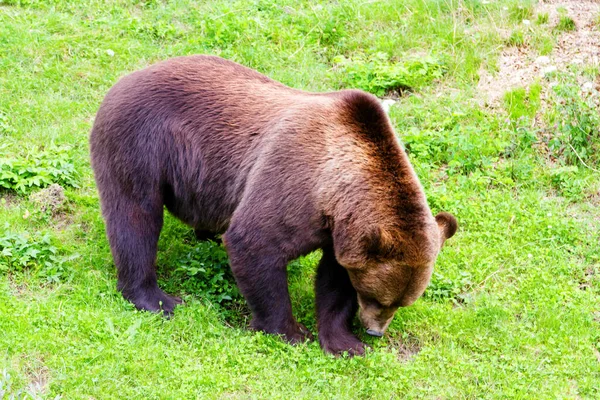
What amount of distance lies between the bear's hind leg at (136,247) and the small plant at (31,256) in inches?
22.1

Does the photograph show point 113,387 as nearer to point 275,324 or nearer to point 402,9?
point 275,324

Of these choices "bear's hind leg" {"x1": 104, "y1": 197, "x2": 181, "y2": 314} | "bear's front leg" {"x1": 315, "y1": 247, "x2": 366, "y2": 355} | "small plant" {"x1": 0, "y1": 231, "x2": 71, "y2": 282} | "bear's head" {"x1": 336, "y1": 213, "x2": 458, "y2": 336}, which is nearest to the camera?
"bear's head" {"x1": 336, "y1": 213, "x2": 458, "y2": 336}

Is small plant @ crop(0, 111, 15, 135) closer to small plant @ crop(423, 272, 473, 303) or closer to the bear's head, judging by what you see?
the bear's head

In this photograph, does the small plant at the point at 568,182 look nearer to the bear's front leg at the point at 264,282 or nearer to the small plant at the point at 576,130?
the small plant at the point at 576,130

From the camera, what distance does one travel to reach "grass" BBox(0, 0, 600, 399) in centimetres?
618

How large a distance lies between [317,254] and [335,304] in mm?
1127

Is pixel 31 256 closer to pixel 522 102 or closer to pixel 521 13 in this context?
pixel 522 102

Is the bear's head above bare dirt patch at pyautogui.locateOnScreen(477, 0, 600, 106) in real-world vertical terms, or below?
below

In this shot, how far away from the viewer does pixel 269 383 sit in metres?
6.06

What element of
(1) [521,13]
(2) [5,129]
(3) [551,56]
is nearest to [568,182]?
(3) [551,56]

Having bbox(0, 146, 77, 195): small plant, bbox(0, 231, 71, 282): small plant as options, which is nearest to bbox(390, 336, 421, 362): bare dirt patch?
bbox(0, 231, 71, 282): small plant

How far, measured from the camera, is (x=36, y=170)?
8.09m

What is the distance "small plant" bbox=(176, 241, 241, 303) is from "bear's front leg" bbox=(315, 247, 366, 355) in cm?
84

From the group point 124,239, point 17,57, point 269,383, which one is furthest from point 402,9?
point 269,383
